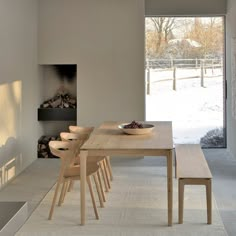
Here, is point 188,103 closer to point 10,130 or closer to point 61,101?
point 61,101

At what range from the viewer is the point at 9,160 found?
5.77m

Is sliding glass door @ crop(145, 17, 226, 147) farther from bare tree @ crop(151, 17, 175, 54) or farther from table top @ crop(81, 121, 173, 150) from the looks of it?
table top @ crop(81, 121, 173, 150)

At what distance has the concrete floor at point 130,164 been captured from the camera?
4.52 metres

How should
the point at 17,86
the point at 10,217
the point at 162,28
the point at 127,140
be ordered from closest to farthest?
the point at 10,217, the point at 127,140, the point at 17,86, the point at 162,28

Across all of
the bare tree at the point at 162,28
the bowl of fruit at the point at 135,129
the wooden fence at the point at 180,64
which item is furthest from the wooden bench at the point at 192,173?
the bare tree at the point at 162,28

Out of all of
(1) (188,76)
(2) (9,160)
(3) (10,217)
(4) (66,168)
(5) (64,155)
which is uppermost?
(1) (188,76)

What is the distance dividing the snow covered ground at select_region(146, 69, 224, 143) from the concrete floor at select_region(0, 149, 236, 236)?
0.77 meters

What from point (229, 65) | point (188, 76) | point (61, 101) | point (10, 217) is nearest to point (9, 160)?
point (61, 101)

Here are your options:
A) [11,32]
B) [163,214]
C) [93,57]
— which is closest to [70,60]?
[93,57]

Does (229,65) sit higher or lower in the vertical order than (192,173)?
higher

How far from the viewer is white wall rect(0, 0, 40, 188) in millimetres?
5531

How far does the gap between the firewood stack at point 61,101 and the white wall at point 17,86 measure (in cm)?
33

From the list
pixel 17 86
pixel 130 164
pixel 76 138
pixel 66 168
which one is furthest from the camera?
pixel 130 164

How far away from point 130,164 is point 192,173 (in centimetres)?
271
